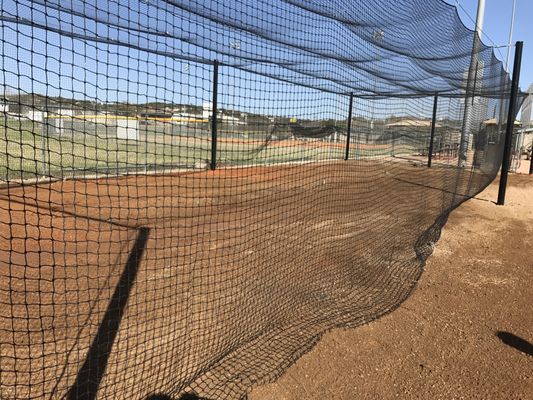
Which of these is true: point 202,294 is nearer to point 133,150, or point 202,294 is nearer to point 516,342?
point 516,342

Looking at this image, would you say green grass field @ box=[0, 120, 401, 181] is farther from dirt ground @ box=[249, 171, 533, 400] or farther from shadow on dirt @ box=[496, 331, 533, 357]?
shadow on dirt @ box=[496, 331, 533, 357]

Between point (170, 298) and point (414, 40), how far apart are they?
4.76 meters

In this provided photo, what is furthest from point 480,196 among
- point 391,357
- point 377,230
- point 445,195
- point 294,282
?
point 391,357

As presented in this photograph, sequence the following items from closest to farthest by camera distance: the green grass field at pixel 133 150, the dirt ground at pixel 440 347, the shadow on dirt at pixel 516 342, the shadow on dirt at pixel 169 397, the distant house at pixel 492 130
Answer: the shadow on dirt at pixel 169 397, the dirt ground at pixel 440 347, the shadow on dirt at pixel 516 342, the green grass field at pixel 133 150, the distant house at pixel 492 130

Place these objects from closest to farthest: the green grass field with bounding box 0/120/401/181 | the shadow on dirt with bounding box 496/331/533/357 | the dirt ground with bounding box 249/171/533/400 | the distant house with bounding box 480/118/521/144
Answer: the dirt ground with bounding box 249/171/533/400 < the shadow on dirt with bounding box 496/331/533/357 < the green grass field with bounding box 0/120/401/181 < the distant house with bounding box 480/118/521/144

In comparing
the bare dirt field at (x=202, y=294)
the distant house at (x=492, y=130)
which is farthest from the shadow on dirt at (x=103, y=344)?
the distant house at (x=492, y=130)

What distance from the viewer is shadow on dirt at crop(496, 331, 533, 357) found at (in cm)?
308

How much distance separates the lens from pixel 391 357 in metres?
2.96

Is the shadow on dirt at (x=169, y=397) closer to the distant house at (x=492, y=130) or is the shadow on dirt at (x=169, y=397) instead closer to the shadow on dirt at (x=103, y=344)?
the shadow on dirt at (x=103, y=344)

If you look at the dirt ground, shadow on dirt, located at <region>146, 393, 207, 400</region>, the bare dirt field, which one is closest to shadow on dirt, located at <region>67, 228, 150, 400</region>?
the bare dirt field

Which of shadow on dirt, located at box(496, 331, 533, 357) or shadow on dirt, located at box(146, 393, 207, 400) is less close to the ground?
shadow on dirt, located at box(496, 331, 533, 357)

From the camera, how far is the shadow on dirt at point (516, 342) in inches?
121

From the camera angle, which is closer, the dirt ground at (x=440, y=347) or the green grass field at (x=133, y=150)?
the dirt ground at (x=440, y=347)

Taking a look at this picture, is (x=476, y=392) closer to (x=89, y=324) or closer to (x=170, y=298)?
(x=170, y=298)
